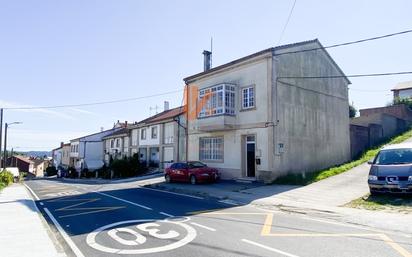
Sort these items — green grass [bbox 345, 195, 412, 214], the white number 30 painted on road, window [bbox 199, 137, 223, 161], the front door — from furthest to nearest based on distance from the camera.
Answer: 1. window [bbox 199, 137, 223, 161]
2. the front door
3. green grass [bbox 345, 195, 412, 214]
4. the white number 30 painted on road

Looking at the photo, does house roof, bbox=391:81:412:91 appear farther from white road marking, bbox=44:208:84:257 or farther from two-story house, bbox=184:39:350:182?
white road marking, bbox=44:208:84:257

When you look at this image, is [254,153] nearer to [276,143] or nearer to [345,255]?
[276,143]

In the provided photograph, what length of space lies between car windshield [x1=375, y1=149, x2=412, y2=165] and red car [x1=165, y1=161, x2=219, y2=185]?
10336 millimetres

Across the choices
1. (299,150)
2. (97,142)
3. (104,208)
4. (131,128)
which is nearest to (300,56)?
(299,150)

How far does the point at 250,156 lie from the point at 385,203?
10234 millimetres

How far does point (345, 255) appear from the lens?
6059mm

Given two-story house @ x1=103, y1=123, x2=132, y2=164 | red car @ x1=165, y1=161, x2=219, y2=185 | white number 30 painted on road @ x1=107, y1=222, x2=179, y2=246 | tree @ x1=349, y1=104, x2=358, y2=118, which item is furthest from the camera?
two-story house @ x1=103, y1=123, x2=132, y2=164

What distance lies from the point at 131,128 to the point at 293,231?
117 feet

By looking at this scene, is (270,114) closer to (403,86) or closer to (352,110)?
(352,110)

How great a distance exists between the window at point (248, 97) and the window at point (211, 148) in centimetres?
325

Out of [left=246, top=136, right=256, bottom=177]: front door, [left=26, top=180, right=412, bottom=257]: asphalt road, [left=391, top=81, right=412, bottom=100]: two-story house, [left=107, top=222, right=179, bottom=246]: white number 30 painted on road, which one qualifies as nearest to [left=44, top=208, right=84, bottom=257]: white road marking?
[left=26, top=180, right=412, bottom=257]: asphalt road

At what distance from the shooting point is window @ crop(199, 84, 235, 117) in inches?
866

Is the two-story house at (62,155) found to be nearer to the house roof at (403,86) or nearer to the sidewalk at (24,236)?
the house roof at (403,86)

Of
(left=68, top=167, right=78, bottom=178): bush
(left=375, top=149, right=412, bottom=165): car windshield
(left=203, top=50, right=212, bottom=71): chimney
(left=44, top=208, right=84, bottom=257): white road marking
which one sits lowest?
(left=68, top=167, right=78, bottom=178): bush
